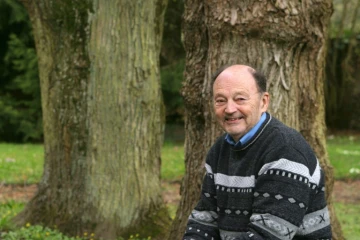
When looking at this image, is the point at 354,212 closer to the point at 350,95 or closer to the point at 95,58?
the point at 95,58

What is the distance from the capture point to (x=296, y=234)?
396 cm

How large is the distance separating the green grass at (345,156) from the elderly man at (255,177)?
10.4 m

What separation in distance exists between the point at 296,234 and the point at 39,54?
464cm

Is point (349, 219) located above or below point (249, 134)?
below

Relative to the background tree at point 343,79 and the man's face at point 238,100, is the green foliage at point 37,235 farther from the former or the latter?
the background tree at point 343,79

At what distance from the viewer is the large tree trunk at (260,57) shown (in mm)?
5199

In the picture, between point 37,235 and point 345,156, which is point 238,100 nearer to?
point 37,235

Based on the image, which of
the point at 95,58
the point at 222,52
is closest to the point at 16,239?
the point at 95,58

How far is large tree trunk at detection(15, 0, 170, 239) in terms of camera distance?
7.59 metres

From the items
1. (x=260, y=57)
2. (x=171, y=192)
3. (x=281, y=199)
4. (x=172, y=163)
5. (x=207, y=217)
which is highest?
(x=260, y=57)

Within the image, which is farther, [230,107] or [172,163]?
[172,163]

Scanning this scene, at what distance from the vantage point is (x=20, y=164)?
14938 millimetres

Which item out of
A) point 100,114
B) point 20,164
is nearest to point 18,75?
point 20,164

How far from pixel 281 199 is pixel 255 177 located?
0.21 meters
